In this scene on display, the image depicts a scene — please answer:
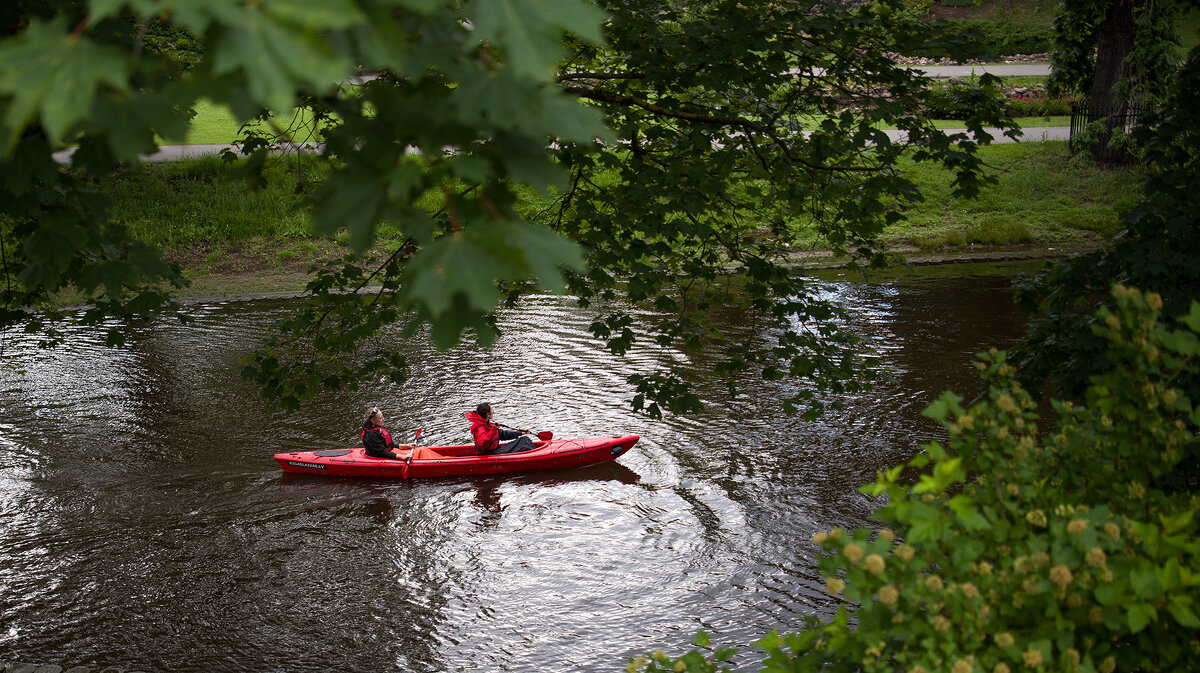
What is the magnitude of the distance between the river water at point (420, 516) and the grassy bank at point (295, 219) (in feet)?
14.3

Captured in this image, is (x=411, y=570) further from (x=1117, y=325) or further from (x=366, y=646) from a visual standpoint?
(x=1117, y=325)

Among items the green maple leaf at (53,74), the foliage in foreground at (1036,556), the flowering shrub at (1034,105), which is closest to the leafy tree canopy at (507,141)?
the green maple leaf at (53,74)

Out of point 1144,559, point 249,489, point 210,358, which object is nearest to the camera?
point 1144,559

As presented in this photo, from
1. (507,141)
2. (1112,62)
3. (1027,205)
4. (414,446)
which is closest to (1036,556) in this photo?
(507,141)

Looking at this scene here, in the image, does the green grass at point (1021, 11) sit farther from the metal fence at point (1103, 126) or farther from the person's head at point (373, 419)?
the person's head at point (373, 419)

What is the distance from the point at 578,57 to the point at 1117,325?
16.0ft

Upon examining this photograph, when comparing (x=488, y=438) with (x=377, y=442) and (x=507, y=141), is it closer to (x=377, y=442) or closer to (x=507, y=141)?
(x=377, y=442)

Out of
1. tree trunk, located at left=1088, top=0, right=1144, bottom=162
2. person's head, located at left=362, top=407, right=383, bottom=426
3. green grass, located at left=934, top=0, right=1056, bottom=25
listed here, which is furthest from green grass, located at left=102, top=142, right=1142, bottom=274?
green grass, located at left=934, top=0, right=1056, bottom=25

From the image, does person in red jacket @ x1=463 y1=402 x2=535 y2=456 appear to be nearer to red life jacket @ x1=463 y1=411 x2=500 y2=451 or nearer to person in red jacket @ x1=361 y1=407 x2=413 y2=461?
red life jacket @ x1=463 y1=411 x2=500 y2=451

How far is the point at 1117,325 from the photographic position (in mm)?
2283

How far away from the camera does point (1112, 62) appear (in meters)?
19.1

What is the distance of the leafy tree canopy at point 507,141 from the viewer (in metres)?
1.55

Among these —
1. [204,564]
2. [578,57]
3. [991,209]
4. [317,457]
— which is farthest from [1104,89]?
[204,564]

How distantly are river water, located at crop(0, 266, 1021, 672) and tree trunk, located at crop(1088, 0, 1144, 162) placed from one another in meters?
8.72
